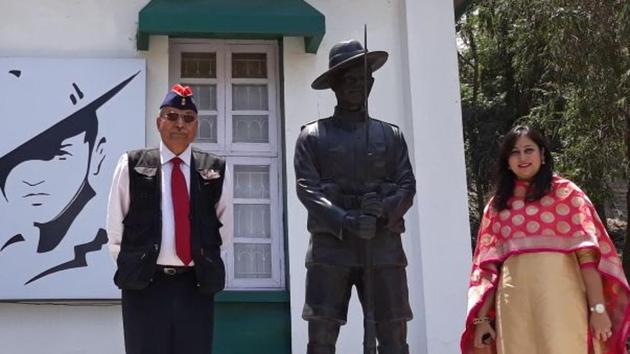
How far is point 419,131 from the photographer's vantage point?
665cm

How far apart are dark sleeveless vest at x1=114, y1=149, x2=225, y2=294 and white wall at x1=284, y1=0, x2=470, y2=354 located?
2691 millimetres

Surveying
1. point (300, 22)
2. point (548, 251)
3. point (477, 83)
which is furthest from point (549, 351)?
point (477, 83)

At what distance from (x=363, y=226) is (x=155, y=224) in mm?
998

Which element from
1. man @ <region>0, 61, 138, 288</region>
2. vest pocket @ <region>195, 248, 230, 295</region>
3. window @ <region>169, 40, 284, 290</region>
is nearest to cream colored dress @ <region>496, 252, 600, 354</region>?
vest pocket @ <region>195, 248, 230, 295</region>

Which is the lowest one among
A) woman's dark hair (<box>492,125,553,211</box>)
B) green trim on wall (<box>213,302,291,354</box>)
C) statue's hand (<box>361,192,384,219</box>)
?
green trim on wall (<box>213,302,291,354</box>)

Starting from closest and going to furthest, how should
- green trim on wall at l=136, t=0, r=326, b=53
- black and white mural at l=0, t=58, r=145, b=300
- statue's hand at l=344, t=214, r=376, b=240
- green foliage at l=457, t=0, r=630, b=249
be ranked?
1. statue's hand at l=344, t=214, r=376, b=240
2. black and white mural at l=0, t=58, r=145, b=300
3. green trim on wall at l=136, t=0, r=326, b=53
4. green foliage at l=457, t=0, r=630, b=249

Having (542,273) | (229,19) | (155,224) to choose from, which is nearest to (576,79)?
(229,19)

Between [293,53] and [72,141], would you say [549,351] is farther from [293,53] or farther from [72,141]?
[72,141]

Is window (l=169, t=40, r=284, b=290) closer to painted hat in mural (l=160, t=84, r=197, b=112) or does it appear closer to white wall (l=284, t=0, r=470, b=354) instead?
white wall (l=284, t=0, r=470, b=354)

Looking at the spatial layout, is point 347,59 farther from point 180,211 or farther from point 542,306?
point 542,306

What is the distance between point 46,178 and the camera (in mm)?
6289

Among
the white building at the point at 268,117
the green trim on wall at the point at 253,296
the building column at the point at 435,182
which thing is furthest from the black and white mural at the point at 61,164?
the building column at the point at 435,182

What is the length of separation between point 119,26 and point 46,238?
192 centimetres

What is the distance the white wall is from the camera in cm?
643
